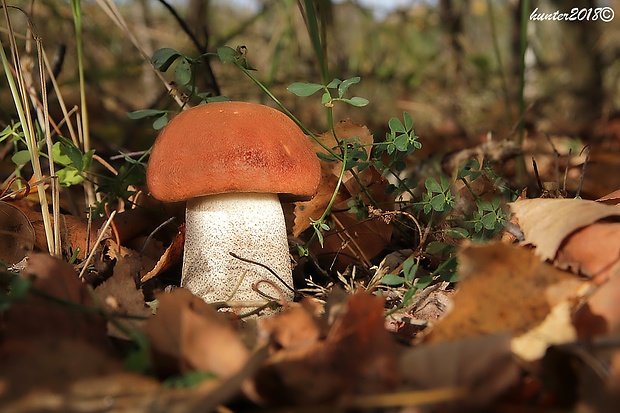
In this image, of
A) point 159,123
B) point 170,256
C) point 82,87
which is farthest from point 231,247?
point 82,87

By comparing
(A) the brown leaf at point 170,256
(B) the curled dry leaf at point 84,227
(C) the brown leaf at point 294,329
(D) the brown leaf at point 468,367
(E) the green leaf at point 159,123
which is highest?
(E) the green leaf at point 159,123

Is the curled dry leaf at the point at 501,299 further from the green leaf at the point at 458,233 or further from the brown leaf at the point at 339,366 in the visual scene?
the green leaf at the point at 458,233

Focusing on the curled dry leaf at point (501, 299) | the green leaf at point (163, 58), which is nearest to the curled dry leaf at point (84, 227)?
the green leaf at point (163, 58)

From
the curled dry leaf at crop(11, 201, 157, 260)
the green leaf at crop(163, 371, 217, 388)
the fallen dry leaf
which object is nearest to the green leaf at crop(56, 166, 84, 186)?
the curled dry leaf at crop(11, 201, 157, 260)

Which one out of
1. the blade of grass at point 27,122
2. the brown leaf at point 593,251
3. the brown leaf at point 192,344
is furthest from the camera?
the blade of grass at point 27,122

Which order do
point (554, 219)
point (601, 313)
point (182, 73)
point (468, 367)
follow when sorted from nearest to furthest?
point (468, 367), point (601, 313), point (554, 219), point (182, 73)

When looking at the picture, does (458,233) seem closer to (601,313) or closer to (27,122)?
(601,313)

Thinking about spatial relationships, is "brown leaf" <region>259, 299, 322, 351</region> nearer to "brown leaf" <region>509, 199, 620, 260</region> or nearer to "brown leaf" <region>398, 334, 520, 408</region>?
"brown leaf" <region>398, 334, 520, 408</region>
